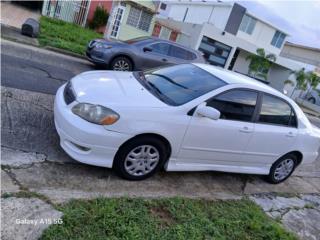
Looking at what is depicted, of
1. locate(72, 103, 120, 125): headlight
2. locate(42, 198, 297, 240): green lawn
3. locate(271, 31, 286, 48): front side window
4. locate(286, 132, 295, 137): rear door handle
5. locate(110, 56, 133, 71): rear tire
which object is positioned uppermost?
locate(271, 31, 286, 48): front side window

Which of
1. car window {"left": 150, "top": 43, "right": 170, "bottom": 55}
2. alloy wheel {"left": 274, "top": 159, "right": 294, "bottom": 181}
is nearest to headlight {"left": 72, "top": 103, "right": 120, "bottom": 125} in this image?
alloy wheel {"left": 274, "top": 159, "right": 294, "bottom": 181}

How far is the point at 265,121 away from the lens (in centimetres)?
541

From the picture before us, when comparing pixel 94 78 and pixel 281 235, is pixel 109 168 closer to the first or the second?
pixel 94 78

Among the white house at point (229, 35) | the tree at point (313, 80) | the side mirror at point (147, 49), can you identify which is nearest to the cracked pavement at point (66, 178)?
the side mirror at point (147, 49)

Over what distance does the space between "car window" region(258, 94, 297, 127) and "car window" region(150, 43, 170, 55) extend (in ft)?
21.6

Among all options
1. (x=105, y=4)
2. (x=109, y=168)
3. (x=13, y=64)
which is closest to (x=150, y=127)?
(x=109, y=168)

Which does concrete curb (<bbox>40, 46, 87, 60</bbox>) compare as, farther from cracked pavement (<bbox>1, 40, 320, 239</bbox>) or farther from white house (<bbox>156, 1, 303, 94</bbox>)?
white house (<bbox>156, 1, 303, 94</bbox>)

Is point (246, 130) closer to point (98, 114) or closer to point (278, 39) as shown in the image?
point (98, 114)

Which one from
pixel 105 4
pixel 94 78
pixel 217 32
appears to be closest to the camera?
pixel 94 78

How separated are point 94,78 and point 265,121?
2.68m

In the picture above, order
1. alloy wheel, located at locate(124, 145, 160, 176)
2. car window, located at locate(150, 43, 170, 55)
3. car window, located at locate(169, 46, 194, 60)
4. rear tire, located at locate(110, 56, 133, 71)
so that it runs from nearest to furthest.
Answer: alloy wheel, located at locate(124, 145, 160, 176) → rear tire, located at locate(110, 56, 133, 71) → car window, located at locate(150, 43, 170, 55) → car window, located at locate(169, 46, 194, 60)

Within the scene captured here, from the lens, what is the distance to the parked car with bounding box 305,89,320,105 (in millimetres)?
30909

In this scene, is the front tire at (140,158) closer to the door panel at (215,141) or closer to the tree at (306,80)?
the door panel at (215,141)

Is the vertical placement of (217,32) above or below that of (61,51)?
above
